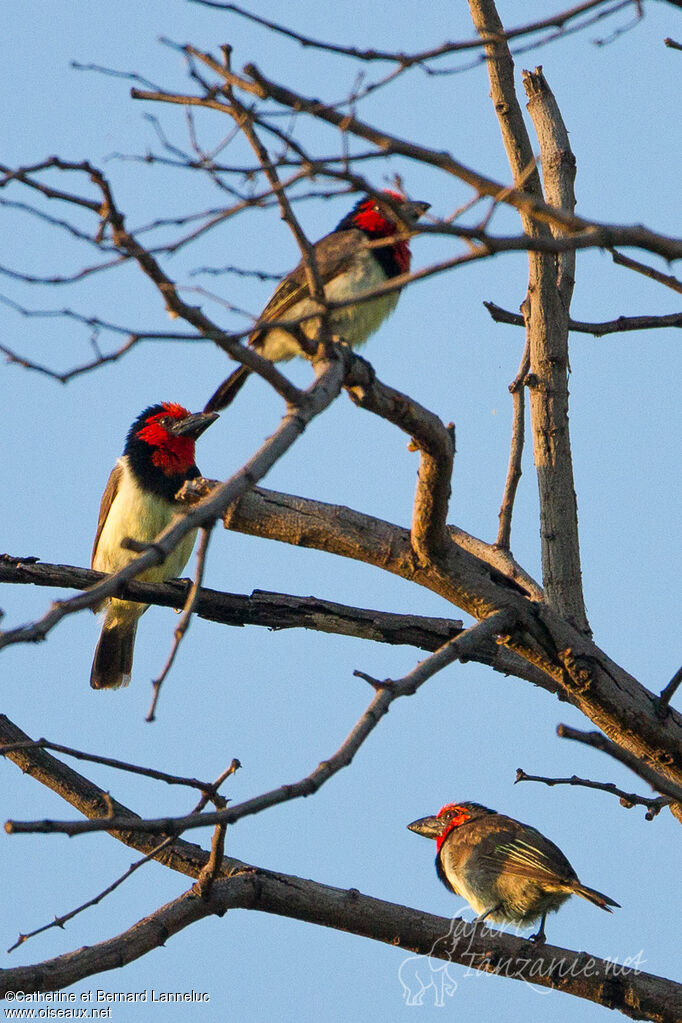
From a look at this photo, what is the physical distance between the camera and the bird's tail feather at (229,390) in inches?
214

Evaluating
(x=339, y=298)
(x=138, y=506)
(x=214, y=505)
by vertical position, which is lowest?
(x=214, y=505)

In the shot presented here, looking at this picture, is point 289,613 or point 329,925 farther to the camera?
point 289,613

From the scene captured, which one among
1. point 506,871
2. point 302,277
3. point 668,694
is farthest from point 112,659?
point 668,694

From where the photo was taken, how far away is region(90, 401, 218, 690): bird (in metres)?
6.94

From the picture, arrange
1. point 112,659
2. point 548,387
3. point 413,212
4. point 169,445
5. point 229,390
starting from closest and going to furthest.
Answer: point 413,212 < point 548,387 < point 229,390 < point 169,445 < point 112,659

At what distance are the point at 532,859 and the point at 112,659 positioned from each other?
2.92 m

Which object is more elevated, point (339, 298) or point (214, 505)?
point (339, 298)

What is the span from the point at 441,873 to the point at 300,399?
5097 millimetres

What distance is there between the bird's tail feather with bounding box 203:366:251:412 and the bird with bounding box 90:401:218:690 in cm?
81

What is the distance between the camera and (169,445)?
7.25 metres

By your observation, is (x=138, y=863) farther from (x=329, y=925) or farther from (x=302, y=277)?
(x=302, y=277)

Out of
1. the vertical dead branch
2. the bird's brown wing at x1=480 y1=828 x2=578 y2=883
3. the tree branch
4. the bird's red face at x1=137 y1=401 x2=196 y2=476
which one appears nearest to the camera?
the tree branch

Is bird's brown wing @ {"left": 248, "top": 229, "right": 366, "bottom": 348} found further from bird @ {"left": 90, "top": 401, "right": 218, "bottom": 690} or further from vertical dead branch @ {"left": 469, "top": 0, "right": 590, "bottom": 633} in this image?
bird @ {"left": 90, "top": 401, "right": 218, "bottom": 690}

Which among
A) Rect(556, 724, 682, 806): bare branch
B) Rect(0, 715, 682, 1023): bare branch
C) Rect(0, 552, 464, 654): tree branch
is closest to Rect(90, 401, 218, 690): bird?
Rect(0, 552, 464, 654): tree branch
